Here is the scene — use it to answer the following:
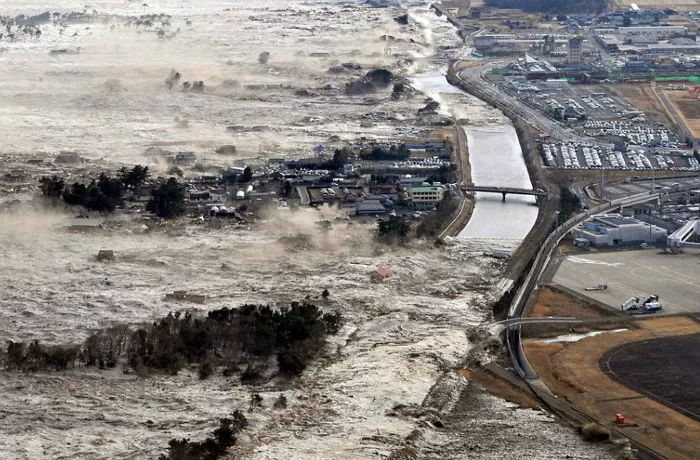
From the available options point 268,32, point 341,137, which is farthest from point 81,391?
point 268,32

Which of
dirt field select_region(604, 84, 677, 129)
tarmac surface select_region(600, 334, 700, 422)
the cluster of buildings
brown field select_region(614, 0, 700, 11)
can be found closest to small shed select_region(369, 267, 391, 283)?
the cluster of buildings

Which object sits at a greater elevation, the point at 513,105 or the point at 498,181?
the point at 513,105

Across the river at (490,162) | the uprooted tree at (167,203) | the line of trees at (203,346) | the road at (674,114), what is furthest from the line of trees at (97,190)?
the road at (674,114)

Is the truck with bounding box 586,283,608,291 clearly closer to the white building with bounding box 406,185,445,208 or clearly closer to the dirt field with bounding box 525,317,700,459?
the dirt field with bounding box 525,317,700,459

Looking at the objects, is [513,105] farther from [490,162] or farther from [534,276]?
[534,276]

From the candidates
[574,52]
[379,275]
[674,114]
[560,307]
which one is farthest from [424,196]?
[574,52]

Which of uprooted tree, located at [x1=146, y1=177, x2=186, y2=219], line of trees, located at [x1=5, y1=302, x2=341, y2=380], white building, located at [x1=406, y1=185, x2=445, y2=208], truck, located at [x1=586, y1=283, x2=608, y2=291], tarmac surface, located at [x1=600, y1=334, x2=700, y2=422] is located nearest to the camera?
tarmac surface, located at [x1=600, y1=334, x2=700, y2=422]
